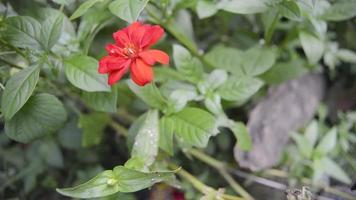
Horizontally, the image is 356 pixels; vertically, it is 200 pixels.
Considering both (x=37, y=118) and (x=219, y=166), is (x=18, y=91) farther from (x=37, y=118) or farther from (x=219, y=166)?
(x=219, y=166)

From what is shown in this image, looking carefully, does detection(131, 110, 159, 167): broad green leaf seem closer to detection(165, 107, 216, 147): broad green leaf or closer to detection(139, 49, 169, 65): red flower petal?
detection(165, 107, 216, 147): broad green leaf

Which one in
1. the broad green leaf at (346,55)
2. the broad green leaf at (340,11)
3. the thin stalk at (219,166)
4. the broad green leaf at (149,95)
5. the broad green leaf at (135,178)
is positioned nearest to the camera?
the broad green leaf at (135,178)

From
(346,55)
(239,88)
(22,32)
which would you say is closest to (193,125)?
(239,88)

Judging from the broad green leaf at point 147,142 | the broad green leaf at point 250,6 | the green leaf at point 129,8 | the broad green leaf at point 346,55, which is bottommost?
the broad green leaf at point 147,142

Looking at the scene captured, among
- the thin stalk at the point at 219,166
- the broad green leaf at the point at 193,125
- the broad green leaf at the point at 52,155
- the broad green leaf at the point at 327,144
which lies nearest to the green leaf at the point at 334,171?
the broad green leaf at the point at 327,144

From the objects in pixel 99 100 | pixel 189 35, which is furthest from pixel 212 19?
pixel 99 100

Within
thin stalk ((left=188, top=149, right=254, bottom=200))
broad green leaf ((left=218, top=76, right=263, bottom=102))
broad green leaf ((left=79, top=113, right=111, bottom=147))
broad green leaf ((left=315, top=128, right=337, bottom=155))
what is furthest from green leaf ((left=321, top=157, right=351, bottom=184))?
broad green leaf ((left=79, top=113, right=111, bottom=147))

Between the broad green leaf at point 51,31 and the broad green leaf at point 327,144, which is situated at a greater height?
the broad green leaf at point 51,31

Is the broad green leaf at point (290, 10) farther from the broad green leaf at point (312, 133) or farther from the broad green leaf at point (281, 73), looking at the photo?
the broad green leaf at point (312, 133)
